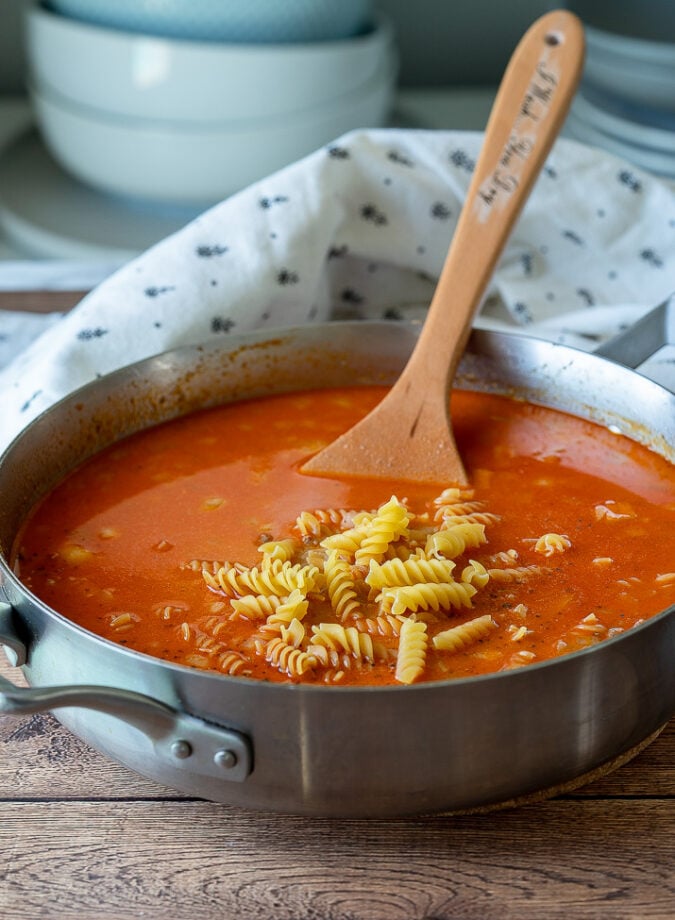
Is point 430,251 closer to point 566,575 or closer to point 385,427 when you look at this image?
point 385,427

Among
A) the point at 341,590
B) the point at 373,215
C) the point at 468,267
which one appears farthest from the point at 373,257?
the point at 341,590

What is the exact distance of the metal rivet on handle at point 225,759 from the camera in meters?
1.11

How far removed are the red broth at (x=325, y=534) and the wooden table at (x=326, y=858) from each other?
0.16 meters

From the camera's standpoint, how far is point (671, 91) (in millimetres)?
2443

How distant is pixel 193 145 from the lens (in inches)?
98.0

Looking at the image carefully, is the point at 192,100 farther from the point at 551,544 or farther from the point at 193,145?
the point at 551,544

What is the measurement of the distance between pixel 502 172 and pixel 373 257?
51 cm

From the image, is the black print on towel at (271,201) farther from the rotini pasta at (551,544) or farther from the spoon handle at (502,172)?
the rotini pasta at (551,544)

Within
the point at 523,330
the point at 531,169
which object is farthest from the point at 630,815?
the point at 523,330

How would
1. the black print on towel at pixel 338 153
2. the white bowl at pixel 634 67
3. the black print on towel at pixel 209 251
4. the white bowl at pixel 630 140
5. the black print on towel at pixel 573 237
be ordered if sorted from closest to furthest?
1. the black print on towel at pixel 209 251
2. the black print on towel at pixel 338 153
3. the black print on towel at pixel 573 237
4. the white bowl at pixel 634 67
5. the white bowl at pixel 630 140

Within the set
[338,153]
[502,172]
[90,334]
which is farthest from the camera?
[338,153]

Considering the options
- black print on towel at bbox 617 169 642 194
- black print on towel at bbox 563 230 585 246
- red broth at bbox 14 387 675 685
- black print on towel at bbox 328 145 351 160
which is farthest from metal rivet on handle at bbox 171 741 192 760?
black print on towel at bbox 617 169 642 194

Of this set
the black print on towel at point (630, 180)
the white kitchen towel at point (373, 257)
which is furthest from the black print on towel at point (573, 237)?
the black print on towel at point (630, 180)

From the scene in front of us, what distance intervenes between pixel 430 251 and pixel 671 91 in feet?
2.04
